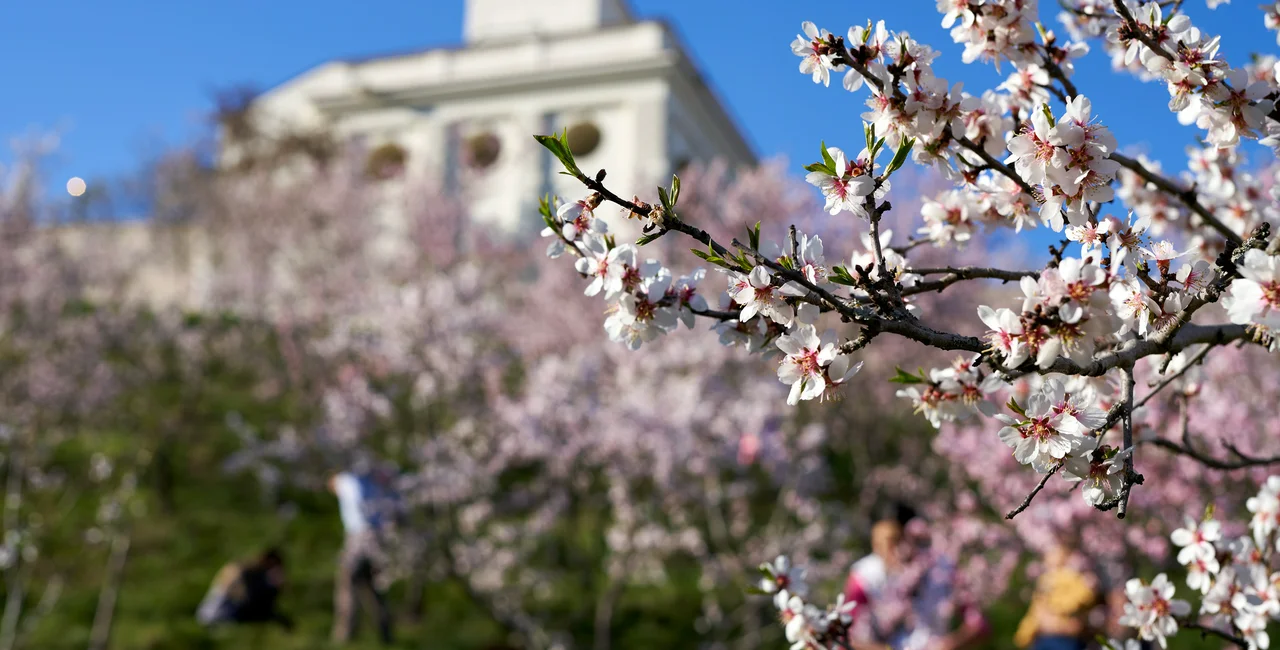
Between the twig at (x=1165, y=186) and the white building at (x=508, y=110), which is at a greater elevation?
the white building at (x=508, y=110)

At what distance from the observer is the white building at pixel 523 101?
29.7m

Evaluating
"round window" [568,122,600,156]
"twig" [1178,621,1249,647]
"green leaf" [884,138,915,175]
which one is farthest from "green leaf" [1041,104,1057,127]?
"round window" [568,122,600,156]

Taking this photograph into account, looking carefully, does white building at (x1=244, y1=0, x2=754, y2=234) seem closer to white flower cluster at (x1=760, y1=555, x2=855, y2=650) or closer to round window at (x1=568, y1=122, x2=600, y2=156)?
round window at (x1=568, y1=122, x2=600, y2=156)

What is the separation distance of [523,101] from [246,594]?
25.1m

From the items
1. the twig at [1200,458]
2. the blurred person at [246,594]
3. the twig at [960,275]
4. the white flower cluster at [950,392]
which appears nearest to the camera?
the white flower cluster at [950,392]

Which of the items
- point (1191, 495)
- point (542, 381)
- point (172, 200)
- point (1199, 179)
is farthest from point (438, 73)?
point (1199, 179)

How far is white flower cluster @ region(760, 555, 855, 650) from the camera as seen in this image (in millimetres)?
2496

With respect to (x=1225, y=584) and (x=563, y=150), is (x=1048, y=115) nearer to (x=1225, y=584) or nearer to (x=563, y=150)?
(x=563, y=150)

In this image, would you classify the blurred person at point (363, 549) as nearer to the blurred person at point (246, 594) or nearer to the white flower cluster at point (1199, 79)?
the blurred person at point (246, 594)

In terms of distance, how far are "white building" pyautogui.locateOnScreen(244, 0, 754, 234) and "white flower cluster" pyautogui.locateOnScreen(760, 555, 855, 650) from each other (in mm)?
25048

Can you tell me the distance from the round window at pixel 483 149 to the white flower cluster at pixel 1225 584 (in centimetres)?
2979

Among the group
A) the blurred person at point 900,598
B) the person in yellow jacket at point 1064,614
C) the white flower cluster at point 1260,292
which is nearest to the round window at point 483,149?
the person in yellow jacket at point 1064,614

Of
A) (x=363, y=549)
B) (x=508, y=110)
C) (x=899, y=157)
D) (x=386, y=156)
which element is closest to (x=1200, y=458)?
(x=899, y=157)

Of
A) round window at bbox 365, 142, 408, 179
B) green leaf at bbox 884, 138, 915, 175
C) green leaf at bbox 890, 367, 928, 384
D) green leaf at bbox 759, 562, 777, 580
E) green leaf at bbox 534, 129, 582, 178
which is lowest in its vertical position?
green leaf at bbox 759, 562, 777, 580
